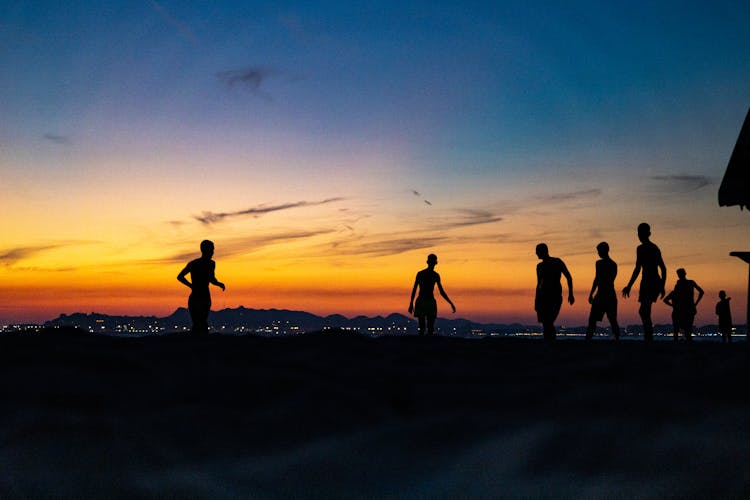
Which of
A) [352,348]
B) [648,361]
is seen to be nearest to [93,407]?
[352,348]

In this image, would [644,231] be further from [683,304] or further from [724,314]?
[724,314]

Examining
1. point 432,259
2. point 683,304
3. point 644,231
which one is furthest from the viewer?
point 683,304

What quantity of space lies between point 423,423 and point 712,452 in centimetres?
130

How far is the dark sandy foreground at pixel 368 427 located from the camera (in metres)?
2.58

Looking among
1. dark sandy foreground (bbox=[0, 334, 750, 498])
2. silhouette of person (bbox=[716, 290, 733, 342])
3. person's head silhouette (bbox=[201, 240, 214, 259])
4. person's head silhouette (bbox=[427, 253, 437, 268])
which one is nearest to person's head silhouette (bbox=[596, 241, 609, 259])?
person's head silhouette (bbox=[427, 253, 437, 268])

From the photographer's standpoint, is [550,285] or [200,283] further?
[550,285]

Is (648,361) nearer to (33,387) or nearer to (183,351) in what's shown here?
(183,351)

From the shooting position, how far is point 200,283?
382 inches

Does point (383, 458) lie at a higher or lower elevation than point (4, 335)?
lower

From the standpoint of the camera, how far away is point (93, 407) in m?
3.81

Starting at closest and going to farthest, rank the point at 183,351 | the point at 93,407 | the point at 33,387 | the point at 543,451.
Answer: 1. the point at 543,451
2. the point at 93,407
3. the point at 33,387
4. the point at 183,351

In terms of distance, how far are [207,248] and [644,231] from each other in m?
6.20

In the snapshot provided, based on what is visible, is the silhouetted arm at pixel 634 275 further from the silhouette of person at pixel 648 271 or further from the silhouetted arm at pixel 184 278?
the silhouetted arm at pixel 184 278

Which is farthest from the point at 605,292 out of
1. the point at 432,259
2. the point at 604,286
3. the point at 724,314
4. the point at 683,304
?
the point at 724,314
